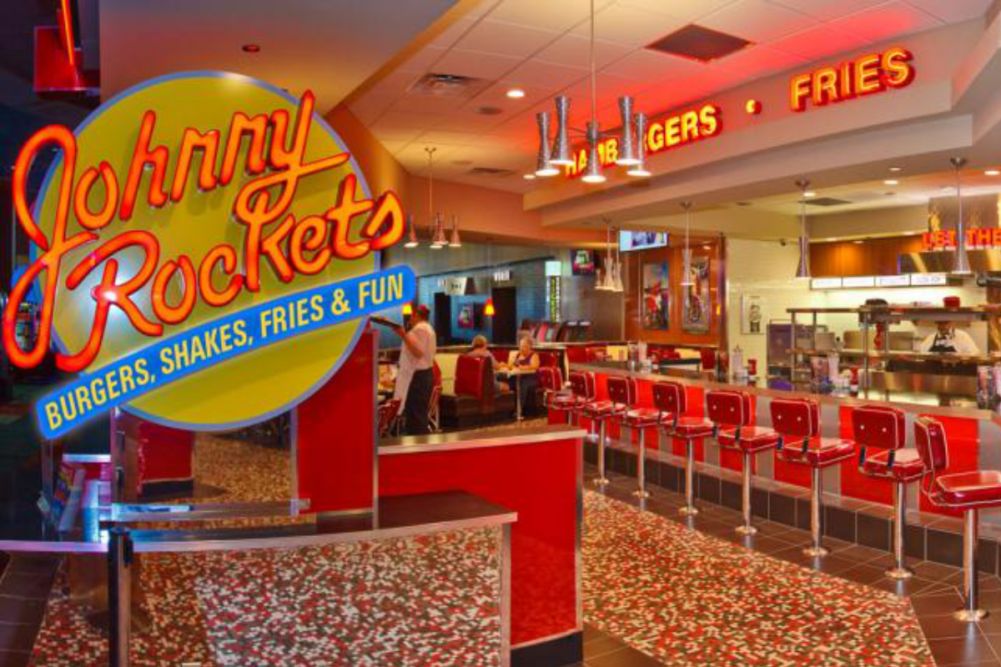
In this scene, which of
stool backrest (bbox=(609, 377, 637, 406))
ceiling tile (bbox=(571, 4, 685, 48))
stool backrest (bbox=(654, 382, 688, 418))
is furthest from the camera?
stool backrest (bbox=(609, 377, 637, 406))

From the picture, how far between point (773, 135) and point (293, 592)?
5.61m

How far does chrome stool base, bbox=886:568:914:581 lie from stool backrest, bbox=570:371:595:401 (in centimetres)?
363

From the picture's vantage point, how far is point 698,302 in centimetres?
1391

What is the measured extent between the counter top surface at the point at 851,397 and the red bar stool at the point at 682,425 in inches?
22.4

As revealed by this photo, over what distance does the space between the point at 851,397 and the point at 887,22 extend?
2878 millimetres

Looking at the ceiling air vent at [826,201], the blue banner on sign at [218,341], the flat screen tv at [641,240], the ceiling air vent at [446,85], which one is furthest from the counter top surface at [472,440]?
the flat screen tv at [641,240]

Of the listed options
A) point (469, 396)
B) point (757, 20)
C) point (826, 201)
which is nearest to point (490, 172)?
point (469, 396)

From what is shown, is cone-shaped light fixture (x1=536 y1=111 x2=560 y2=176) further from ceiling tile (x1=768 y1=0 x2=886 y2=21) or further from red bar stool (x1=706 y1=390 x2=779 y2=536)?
red bar stool (x1=706 y1=390 x2=779 y2=536)

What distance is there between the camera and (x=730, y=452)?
24.1 ft

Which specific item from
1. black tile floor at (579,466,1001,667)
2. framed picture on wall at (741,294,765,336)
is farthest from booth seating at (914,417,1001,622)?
framed picture on wall at (741,294,765,336)

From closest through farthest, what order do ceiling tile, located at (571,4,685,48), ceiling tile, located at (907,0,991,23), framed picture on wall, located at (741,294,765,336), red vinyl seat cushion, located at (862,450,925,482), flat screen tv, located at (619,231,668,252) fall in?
red vinyl seat cushion, located at (862,450,925,482), ceiling tile, located at (907,0,991,23), ceiling tile, located at (571,4,685,48), framed picture on wall, located at (741,294,765,336), flat screen tv, located at (619,231,668,252)

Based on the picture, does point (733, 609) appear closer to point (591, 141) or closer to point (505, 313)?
point (591, 141)

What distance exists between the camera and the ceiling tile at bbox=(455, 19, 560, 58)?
5.85 metres

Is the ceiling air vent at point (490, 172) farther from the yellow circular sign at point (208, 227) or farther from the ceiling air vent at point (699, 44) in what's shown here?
the yellow circular sign at point (208, 227)
